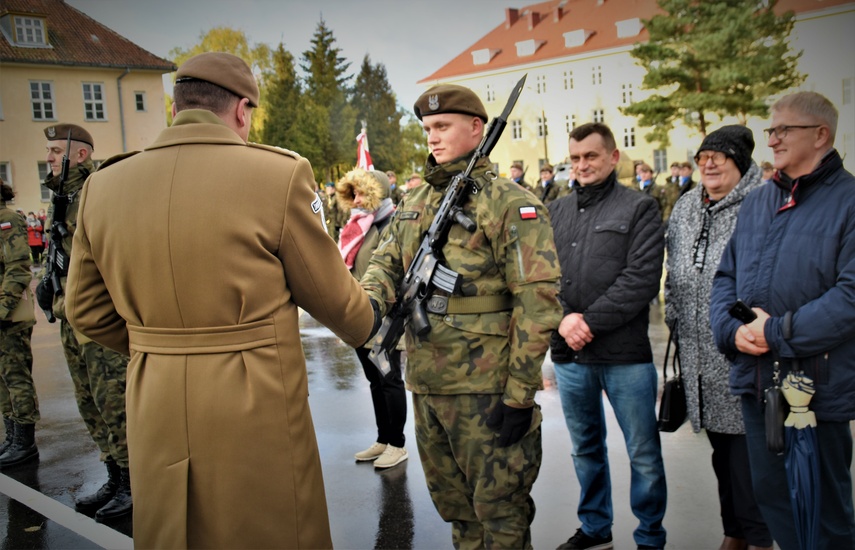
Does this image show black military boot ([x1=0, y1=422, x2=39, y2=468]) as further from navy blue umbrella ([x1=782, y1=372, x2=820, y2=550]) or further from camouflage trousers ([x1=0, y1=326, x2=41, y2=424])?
navy blue umbrella ([x1=782, y1=372, x2=820, y2=550])

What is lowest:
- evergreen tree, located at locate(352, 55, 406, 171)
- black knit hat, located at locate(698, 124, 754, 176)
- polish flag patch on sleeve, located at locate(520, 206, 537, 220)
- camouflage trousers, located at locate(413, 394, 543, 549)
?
camouflage trousers, located at locate(413, 394, 543, 549)

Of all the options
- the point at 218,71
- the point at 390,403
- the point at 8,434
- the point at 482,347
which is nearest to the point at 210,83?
the point at 218,71

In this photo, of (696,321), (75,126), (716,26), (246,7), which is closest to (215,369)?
(696,321)

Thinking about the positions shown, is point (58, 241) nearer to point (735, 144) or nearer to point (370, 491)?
point (370, 491)

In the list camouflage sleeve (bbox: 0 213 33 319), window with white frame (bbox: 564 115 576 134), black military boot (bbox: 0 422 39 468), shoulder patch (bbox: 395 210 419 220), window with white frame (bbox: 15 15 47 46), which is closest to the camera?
shoulder patch (bbox: 395 210 419 220)

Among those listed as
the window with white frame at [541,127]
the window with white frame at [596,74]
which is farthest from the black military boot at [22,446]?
the window with white frame at [596,74]

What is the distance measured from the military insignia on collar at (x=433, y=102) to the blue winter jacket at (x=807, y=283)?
147 centimetres

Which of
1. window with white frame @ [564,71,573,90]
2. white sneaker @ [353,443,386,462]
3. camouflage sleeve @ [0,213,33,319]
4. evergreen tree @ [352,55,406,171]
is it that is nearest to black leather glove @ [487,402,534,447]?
white sneaker @ [353,443,386,462]

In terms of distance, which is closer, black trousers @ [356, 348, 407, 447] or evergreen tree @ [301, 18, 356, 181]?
black trousers @ [356, 348, 407, 447]

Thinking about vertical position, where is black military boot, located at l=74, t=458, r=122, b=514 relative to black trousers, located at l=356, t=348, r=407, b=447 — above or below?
below

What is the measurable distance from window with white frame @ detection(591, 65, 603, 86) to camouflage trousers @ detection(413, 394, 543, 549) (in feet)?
78.6

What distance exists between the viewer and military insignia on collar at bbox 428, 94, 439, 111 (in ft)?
10.0

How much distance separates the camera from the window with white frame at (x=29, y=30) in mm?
13547

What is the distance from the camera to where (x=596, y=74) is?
82.4 feet
